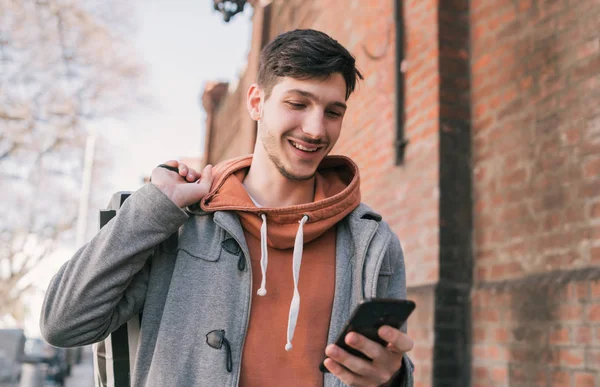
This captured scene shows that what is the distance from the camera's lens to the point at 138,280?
1913mm

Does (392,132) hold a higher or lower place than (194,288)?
higher

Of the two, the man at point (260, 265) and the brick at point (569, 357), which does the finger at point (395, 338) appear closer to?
the man at point (260, 265)

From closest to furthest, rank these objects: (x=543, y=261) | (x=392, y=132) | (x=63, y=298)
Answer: (x=63, y=298)
(x=543, y=261)
(x=392, y=132)

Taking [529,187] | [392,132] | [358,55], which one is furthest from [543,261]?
[358,55]

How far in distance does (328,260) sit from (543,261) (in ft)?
5.94

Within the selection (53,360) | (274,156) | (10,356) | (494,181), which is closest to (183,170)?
(274,156)

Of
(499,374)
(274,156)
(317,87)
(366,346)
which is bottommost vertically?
(499,374)

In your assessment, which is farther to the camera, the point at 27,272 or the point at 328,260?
the point at 27,272

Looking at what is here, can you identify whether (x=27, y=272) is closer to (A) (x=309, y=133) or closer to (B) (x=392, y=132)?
(B) (x=392, y=132)

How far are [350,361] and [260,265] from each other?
51cm

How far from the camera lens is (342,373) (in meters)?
1.62

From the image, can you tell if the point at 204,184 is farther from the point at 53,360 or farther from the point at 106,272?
the point at 53,360

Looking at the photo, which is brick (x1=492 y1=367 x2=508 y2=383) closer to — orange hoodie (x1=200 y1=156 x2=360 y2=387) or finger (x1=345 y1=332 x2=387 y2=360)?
orange hoodie (x1=200 y1=156 x2=360 y2=387)

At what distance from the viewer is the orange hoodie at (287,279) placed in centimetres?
181
